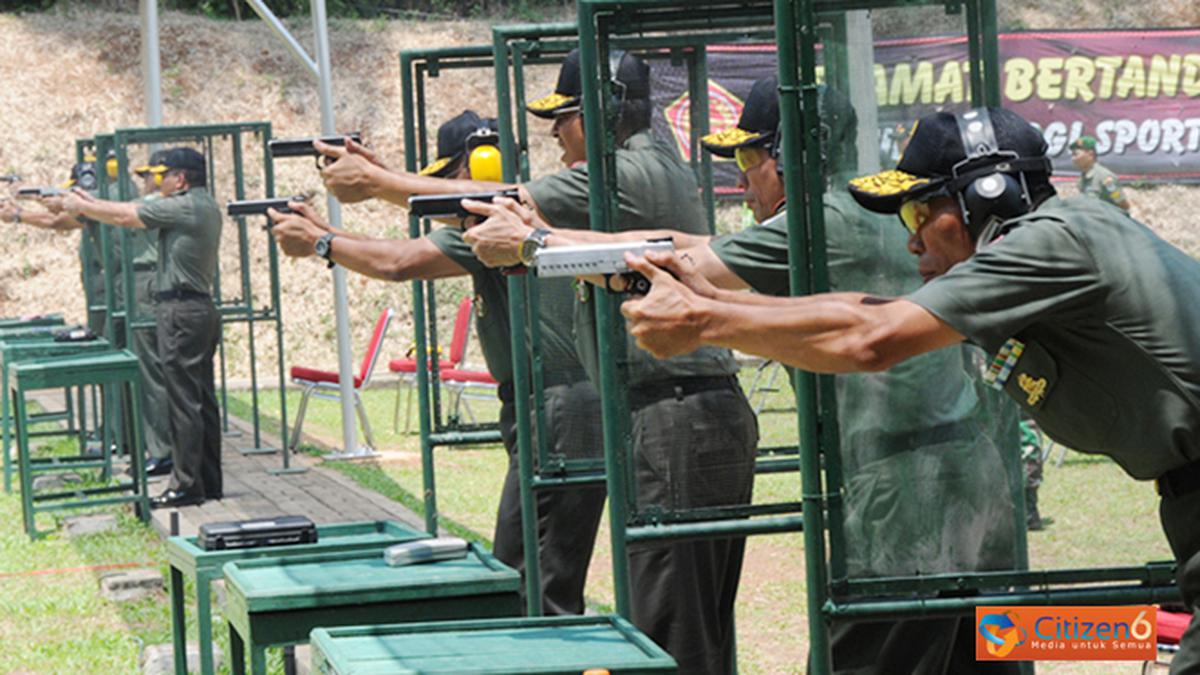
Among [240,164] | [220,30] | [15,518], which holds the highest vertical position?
[220,30]

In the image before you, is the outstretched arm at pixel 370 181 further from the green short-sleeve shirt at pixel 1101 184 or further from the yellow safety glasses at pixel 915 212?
the yellow safety glasses at pixel 915 212

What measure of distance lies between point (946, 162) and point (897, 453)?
0.81m

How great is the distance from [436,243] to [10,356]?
664 cm

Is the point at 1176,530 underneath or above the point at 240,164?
underneath

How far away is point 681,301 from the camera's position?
10.5 ft

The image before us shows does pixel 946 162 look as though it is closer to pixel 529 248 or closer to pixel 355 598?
pixel 529 248

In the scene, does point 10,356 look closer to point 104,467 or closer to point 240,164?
point 104,467

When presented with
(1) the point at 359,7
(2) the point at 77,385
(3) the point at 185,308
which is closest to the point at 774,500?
(2) the point at 77,385

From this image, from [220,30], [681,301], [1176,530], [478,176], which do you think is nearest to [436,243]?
[478,176]

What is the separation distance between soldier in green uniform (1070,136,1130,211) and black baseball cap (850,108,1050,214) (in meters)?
0.37

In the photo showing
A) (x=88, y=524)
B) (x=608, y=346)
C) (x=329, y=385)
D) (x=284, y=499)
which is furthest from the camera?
(x=329, y=385)

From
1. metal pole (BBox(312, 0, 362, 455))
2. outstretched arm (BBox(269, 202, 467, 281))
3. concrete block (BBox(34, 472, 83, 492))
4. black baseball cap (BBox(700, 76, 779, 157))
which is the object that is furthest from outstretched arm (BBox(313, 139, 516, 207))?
concrete block (BBox(34, 472, 83, 492))

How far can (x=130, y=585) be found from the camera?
8.66m

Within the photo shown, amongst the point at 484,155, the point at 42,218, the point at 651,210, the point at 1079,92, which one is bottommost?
the point at 651,210
